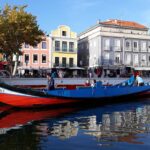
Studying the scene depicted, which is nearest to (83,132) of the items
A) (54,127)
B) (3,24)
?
(54,127)

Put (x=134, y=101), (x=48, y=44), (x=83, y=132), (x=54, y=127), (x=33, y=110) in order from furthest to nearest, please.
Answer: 1. (x=48, y=44)
2. (x=134, y=101)
3. (x=33, y=110)
4. (x=54, y=127)
5. (x=83, y=132)

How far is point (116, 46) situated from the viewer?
6488cm

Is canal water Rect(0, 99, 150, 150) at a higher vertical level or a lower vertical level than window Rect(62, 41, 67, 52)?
lower

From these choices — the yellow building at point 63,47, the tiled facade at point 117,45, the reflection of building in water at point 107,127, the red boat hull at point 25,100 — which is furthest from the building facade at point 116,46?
the reflection of building in water at point 107,127

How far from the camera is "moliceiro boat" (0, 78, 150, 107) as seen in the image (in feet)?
73.8

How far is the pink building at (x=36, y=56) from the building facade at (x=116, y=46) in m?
8.74

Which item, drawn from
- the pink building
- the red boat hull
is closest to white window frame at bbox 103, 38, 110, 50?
the pink building

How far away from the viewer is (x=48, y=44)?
6262 centimetres

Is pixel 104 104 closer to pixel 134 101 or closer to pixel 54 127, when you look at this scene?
pixel 134 101

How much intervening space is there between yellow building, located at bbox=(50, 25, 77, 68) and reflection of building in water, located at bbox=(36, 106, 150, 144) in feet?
146

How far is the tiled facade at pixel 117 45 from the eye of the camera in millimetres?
63469

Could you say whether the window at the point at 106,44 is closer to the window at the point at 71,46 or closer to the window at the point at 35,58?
the window at the point at 71,46

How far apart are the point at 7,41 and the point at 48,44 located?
21.6 metres

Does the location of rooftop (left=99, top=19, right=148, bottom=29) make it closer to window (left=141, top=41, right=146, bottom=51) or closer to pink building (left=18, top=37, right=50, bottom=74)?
window (left=141, top=41, right=146, bottom=51)
